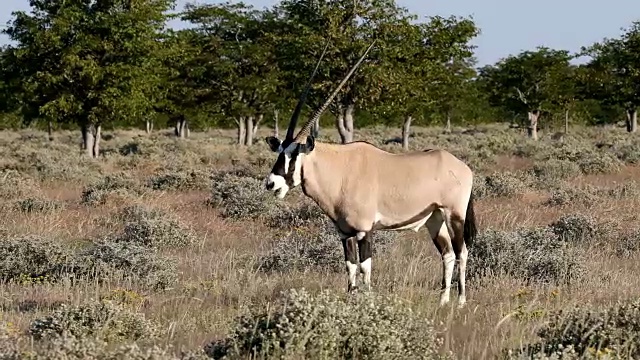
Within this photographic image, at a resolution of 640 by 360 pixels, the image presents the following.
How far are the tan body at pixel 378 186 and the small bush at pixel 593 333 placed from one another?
2.27 meters

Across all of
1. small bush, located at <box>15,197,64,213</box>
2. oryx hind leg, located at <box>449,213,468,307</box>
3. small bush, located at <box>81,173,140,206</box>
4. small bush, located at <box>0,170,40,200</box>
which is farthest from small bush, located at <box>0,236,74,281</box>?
small bush, located at <box>0,170,40,200</box>

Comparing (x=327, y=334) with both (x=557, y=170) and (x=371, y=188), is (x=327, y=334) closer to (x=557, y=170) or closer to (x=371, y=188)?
(x=371, y=188)

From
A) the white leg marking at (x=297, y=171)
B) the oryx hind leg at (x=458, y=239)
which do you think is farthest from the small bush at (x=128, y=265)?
the oryx hind leg at (x=458, y=239)

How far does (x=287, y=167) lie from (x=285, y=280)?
1177 millimetres

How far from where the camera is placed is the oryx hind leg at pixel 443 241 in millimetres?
7336

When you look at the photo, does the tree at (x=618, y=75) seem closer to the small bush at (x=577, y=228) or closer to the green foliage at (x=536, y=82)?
the green foliage at (x=536, y=82)

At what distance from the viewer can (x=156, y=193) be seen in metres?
17.2

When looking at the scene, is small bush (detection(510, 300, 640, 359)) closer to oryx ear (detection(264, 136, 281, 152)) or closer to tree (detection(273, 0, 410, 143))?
oryx ear (detection(264, 136, 281, 152))

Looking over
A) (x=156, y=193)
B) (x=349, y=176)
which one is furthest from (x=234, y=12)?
(x=349, y=176)

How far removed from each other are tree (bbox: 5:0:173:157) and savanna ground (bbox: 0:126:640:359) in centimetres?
1356

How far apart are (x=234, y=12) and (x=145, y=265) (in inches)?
1586

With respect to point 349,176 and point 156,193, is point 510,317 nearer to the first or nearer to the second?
point 349,176

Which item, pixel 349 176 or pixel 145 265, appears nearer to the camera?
pixel 349 176

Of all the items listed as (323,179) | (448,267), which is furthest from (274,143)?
(448,267)
